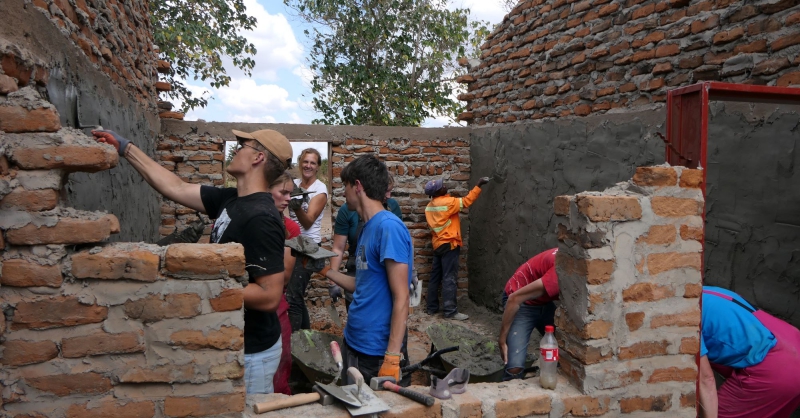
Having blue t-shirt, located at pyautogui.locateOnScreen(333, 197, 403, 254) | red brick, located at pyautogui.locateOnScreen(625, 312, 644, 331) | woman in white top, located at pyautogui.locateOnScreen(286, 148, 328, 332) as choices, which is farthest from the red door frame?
blue t-shirt, located at pyautogui.locateOnScreen(333, 197, 403, 254)

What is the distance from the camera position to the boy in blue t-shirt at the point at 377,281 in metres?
2.52

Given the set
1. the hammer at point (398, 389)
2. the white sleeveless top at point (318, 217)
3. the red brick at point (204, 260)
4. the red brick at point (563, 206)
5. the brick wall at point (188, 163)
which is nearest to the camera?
the red brick at point (204, 260)

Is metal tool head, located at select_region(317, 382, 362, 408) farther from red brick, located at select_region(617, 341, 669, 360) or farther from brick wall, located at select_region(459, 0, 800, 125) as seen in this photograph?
brick wall, located at select_region(459, 0, 800, 125)

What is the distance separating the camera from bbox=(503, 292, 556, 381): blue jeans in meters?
3.47

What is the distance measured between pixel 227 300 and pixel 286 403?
1.60 ft

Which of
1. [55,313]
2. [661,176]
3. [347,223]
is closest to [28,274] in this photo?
[55,313]

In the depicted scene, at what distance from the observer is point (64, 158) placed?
5.53 ft

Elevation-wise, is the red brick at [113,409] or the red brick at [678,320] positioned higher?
the red brick at [678,320]

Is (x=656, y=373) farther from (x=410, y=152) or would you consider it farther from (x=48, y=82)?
(x=410, y=152)

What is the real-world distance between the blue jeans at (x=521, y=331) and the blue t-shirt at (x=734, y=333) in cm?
109

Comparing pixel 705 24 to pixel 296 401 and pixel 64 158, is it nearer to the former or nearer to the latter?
pixel 296 401

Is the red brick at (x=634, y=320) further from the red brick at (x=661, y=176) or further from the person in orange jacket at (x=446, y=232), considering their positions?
the person in orange jacket at (x=446, y=232)

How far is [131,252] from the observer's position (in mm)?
1707

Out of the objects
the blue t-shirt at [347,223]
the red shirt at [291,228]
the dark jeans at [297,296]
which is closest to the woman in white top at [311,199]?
the blue t-shirt at [347,223]
